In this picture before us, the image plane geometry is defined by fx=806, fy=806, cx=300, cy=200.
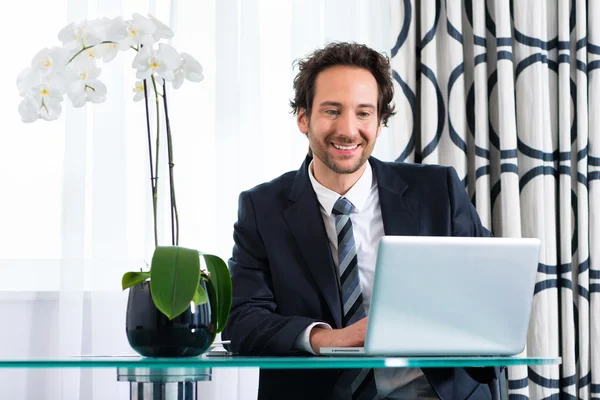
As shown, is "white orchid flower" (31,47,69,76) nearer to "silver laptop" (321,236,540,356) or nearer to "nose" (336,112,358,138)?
"silver laptop" (321,236,540,356)

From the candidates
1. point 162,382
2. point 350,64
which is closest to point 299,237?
point 350,64

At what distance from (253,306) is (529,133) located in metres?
1.22

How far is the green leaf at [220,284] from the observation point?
1.30 metres

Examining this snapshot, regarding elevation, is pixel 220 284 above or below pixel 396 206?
below

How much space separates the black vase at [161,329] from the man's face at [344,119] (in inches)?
34.1

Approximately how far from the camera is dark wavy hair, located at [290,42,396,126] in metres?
2.14

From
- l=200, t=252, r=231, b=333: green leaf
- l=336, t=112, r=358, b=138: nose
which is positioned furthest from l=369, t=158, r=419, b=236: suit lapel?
l=200, t=252, r=231, b=333: green leaf

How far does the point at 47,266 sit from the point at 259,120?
2.55 feet

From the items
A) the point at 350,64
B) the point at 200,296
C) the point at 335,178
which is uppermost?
the point at 350,64

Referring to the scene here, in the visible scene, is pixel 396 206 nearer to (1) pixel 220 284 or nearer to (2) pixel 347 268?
(2) pixel 347 268

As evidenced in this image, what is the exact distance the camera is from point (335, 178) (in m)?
2.04

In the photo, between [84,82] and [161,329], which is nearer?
[161,329]

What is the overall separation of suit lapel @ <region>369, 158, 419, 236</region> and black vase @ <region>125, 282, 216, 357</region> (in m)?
0.78

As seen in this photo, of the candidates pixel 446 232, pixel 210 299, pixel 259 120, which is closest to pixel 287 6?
pixel 259 120
